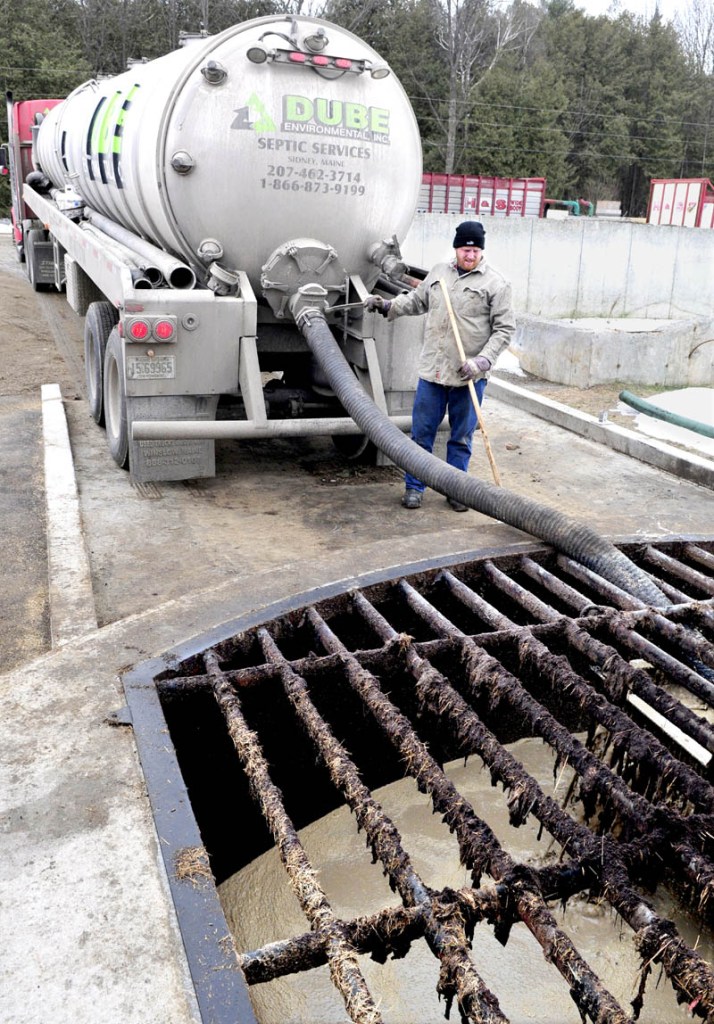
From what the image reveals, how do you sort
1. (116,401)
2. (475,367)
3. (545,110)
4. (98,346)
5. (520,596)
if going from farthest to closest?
(545,110) < (98,346) < (116,401) < (475,367) < (520,596)

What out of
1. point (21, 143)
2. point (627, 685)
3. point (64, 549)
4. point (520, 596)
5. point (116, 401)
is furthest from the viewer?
point (21, 143)

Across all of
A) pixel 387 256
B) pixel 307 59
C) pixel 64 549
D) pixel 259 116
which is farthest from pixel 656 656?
pixel 307 59

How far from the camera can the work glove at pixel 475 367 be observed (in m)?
5.15

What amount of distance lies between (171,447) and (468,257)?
2.23 metres

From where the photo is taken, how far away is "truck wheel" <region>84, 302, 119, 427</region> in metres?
6.95

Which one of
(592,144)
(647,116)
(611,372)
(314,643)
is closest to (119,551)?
(314,643)

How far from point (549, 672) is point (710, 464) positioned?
3.75 m

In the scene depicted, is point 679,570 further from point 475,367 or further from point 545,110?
point 545,110

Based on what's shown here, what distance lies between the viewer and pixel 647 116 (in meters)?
45.5

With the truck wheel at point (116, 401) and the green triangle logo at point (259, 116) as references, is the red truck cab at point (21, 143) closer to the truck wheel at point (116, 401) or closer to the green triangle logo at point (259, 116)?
the truck wheel at point (116, 401)

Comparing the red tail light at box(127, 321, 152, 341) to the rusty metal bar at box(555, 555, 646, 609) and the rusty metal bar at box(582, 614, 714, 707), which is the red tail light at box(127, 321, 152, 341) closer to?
the rusty metal bar at box(555, 555, 646, 609)

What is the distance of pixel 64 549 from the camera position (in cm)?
455

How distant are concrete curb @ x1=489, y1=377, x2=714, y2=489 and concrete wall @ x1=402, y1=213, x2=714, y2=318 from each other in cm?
1127

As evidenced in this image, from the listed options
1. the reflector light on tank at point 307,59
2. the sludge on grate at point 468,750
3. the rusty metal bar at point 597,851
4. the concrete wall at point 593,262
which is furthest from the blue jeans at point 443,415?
the concrete wall at point 593,262
